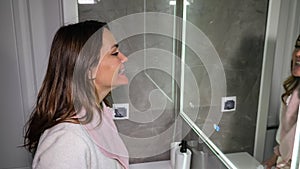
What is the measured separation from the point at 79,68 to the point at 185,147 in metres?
0.81

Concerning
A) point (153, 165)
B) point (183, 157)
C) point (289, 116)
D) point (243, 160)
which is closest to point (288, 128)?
point (289, 116)

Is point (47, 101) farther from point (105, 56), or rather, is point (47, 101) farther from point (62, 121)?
point (105, 56)

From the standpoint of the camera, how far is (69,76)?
0.92 meters

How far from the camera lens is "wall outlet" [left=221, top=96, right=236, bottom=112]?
1.16 metres

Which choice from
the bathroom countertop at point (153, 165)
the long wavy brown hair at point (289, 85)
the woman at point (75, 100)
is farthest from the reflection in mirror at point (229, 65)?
the woman at point (75, 100)

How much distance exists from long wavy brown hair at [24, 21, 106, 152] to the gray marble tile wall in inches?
19.9

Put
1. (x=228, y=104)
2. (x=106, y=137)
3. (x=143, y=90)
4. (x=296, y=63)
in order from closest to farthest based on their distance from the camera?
1. (x=296, y=63)
2. (x=106, y=137)
3. (x=228, y=104)
4. (x=143, y=90)

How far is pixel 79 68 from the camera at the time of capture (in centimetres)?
92

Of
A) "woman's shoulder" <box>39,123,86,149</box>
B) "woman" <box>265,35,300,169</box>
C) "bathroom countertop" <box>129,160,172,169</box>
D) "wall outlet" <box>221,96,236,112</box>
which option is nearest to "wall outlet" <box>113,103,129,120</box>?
"bathroom countertop" <box>129,160,172,169</box>

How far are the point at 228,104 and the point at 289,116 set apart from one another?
1.24ft

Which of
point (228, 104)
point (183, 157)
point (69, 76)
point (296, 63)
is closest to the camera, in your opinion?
point (296, 63)

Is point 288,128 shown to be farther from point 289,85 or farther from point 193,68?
point 193,68

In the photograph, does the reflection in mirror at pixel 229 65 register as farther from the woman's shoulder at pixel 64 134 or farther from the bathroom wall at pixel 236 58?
the woman's shoulder at pixel 64 134

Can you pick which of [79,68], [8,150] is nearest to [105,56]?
[79,68]
